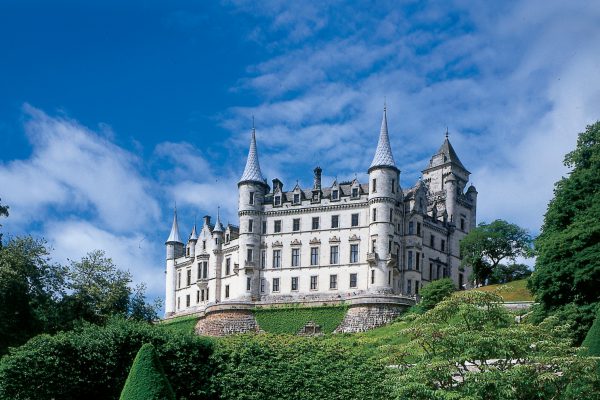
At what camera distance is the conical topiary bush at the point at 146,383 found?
2686 cm

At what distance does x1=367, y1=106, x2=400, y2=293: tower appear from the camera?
70375 millimetres

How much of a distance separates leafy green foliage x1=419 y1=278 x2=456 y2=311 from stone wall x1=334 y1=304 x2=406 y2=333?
290 centimetres

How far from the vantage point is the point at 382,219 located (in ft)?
233

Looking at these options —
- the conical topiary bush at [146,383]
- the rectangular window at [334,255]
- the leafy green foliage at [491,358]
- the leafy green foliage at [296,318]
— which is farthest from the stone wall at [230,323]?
the conical topiary bush at [146,383]

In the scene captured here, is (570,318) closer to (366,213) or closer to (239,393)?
(239,393)

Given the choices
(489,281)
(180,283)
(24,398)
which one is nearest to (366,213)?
(489,281)

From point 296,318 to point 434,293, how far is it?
12.8 meters

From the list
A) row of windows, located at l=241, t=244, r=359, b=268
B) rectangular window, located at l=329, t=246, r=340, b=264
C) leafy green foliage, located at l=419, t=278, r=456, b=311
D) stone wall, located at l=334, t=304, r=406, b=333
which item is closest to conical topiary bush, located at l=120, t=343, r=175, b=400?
leafy green foliage, located at l=419, t=278, r=456, b=311

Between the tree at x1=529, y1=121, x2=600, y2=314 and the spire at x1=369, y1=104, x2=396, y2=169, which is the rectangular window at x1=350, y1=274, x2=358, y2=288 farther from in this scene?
the tree at x1=529, y1=121, x2=600, y2=314

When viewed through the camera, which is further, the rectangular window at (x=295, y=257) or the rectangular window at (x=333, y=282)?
the rectangular window at (x=295, y=257)

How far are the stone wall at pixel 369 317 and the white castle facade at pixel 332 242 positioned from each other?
2.08 meters

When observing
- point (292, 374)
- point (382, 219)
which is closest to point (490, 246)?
point (382, 219)

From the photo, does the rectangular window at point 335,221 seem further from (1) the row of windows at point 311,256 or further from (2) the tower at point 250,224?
(2) the tower at point 250,224

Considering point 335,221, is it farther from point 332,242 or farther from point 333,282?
point 333,282
